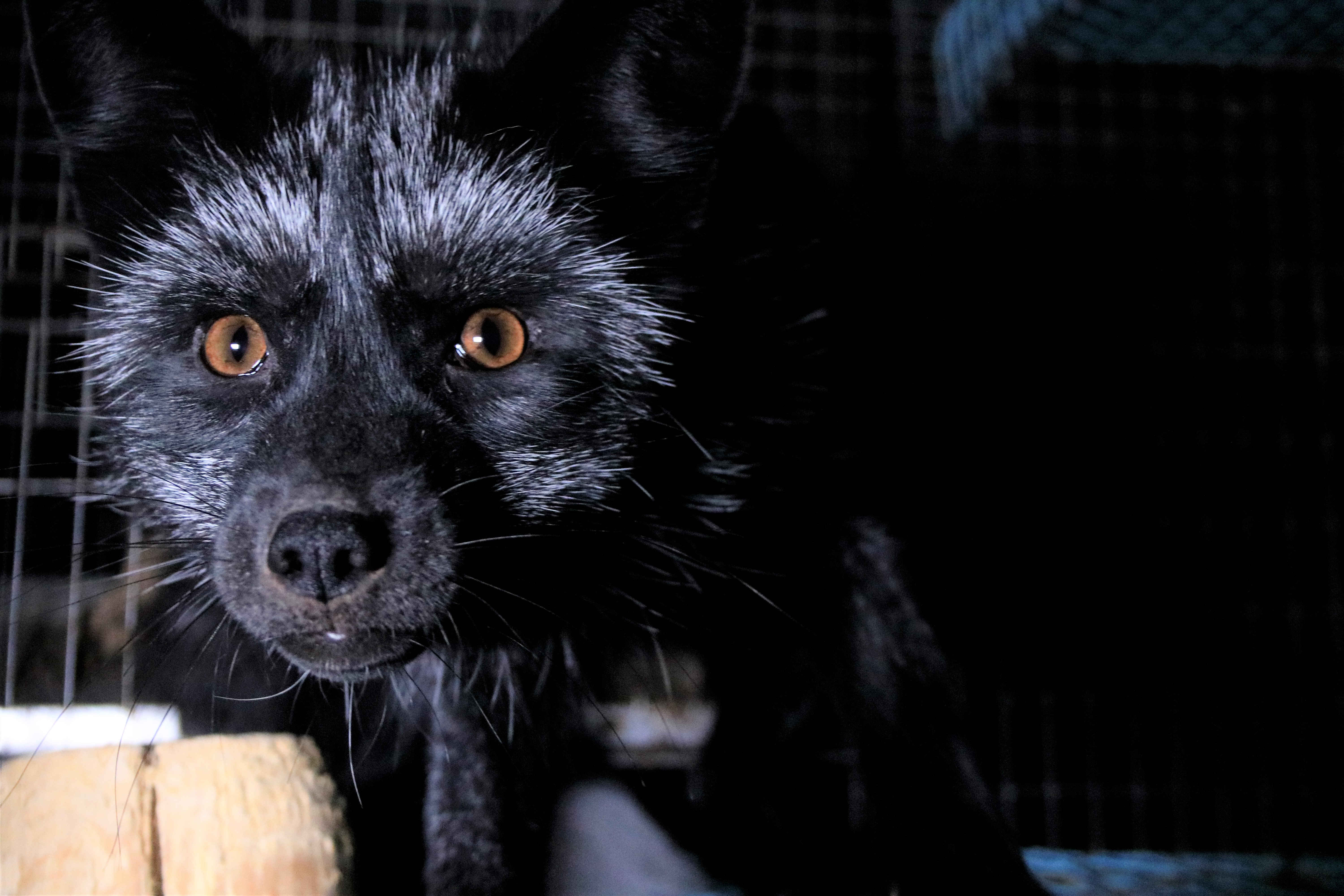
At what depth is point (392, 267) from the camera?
3.05ft

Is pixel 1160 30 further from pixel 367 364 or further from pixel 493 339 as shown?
pixel 367 364

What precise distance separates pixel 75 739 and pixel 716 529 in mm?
833

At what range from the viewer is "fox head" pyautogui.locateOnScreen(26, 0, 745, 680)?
34.9 inches

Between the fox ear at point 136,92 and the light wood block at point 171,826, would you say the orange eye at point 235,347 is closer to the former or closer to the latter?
the fox ear at point 136,92

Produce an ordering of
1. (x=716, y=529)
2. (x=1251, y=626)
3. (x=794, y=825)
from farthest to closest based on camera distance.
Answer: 1. (x=1251, y=626)
2. (x=794, y=825)
3. (x=716, y=529)

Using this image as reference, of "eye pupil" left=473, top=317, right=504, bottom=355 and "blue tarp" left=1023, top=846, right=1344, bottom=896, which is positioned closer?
"eye pupil" left=473, top=317, right=504, bottom=355

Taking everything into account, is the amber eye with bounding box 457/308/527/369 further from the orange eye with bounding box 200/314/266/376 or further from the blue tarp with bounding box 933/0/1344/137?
the blue tarp with bounding box 933/0/1344/137

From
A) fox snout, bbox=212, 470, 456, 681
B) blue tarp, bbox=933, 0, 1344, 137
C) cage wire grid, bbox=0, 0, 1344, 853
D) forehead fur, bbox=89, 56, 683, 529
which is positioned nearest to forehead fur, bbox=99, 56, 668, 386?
forehead fur, bbox=89, 56, 683, 529

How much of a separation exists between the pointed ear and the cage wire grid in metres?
0.80

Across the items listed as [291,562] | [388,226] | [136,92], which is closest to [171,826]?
[291,562]

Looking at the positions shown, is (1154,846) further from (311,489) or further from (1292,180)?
(311,489)

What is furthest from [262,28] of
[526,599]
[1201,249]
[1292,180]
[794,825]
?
[1292,180]

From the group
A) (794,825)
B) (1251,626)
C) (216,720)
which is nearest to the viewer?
(216,720)

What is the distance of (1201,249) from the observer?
6.50 feet
